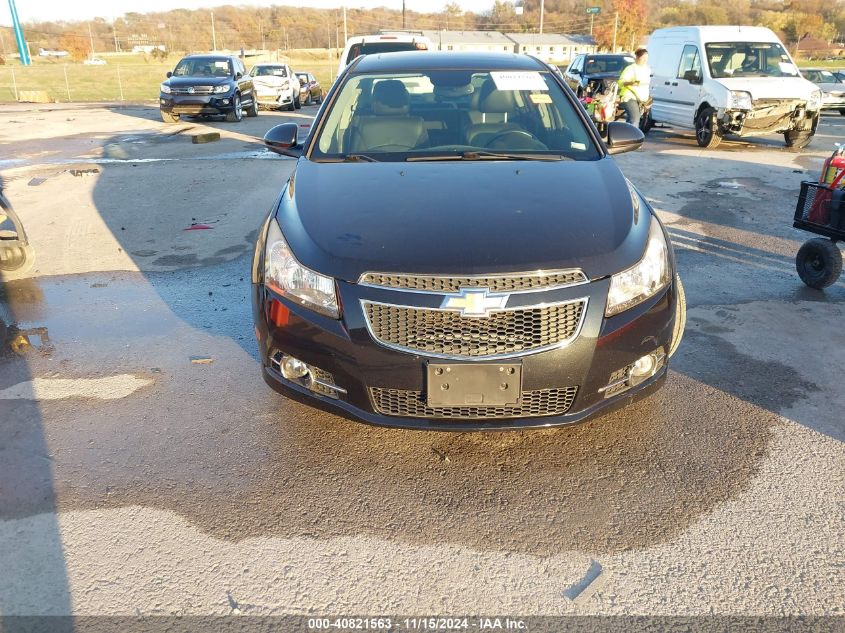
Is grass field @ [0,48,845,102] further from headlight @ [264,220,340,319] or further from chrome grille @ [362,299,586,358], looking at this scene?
chrome grille @ [362,299,586,358]

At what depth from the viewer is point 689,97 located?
42.8 feet

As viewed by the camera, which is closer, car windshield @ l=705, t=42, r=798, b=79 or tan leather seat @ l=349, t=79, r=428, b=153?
tan leather seat @ l=349, t=79, r=428, b=153

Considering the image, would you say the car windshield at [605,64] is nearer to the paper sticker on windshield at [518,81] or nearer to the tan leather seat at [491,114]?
the paper sticker on windshield at [518,81]

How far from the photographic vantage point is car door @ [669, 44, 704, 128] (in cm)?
1280

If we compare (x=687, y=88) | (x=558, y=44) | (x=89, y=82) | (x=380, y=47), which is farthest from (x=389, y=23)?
(x=687, y=88)

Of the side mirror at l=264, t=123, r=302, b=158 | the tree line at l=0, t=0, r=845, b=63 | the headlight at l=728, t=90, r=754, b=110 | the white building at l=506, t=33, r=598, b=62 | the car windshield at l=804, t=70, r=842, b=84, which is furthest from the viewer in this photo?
the white building at l=506, t=33, r=598, b=62

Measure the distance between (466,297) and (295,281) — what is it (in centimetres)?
75

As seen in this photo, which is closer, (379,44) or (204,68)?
(379,44)

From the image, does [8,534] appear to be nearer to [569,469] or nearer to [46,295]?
[569,469]

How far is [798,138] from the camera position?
40.2 feet

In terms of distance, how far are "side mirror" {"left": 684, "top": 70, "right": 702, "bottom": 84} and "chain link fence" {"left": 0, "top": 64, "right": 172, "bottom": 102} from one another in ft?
87.9

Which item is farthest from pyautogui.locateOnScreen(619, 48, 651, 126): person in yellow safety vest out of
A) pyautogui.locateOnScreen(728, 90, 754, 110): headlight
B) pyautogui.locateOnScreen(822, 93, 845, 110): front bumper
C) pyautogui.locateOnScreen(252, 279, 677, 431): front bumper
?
pyautogui.locateOnScreen(252, 279, 677, 431): front bumper

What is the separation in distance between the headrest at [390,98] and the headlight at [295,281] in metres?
1.53

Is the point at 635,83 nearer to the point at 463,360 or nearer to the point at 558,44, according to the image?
the point at 463,360
